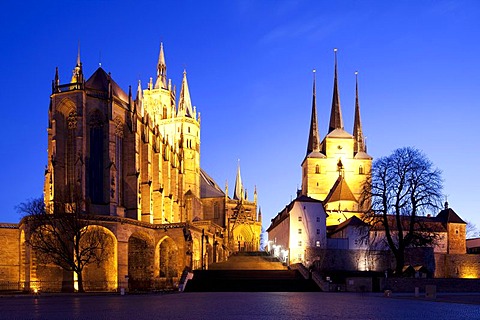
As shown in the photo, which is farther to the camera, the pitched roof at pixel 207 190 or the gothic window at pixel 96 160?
the pitched roof at pixel 207 190

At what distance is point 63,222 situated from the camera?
5016 cm

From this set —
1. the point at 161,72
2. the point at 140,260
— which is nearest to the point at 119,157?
the point at 140,260

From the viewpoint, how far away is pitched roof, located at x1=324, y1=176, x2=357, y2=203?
89688 millimetres

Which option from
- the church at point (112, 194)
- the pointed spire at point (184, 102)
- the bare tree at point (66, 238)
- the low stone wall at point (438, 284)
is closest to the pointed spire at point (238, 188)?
the pointed spire at point (184, 102)

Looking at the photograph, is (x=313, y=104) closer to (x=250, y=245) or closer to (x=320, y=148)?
(x=320, y=148)

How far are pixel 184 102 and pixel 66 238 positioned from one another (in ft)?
177

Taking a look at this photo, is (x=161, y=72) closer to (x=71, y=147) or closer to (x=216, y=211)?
(x=216, y=211)

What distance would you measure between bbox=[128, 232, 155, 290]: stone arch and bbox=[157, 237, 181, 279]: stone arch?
1.19 m

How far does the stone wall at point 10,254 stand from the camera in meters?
53.3

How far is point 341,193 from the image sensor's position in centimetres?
9012

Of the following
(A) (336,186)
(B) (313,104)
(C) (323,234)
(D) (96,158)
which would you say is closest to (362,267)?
(C) (323,234)

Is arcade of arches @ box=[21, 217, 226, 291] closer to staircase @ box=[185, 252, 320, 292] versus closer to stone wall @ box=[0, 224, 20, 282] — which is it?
stone wall @ box=[0, 224, 20, 282]

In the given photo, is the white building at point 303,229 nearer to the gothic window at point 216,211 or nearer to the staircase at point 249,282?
the staircase at point 249,282

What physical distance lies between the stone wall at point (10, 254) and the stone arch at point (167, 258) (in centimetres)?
1300
